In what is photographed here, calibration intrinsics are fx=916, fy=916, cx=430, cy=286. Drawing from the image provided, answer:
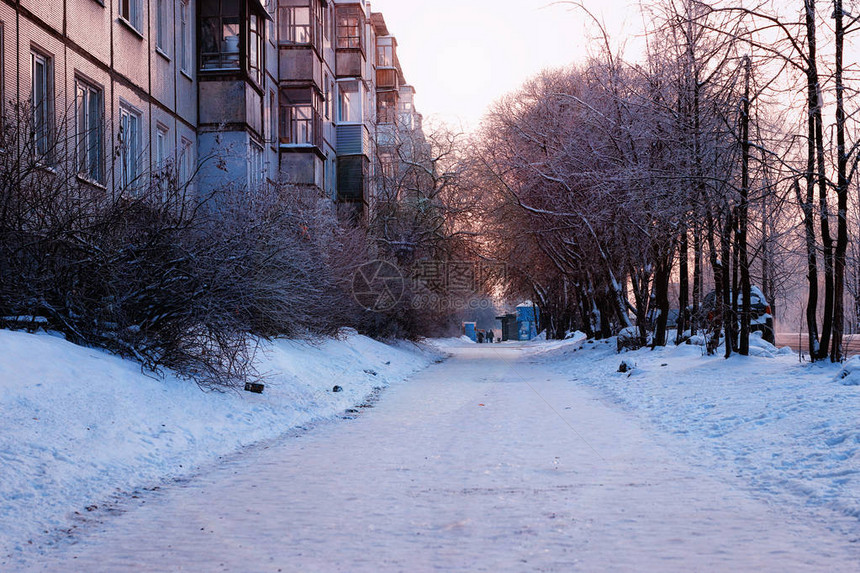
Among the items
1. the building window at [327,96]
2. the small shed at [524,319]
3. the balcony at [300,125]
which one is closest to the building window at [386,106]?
the building window at [327,96]

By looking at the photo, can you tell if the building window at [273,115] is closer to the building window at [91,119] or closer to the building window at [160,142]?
the building window at [160,142]

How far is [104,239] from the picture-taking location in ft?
37.4

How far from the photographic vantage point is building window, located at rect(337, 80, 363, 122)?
41781 mm

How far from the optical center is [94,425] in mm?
8656

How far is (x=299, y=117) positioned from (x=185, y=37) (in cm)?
1040

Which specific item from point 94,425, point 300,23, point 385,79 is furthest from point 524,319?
point 94,425

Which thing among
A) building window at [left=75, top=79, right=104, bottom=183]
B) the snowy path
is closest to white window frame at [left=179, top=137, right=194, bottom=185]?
building window at [left=75, top=79, right=104, bottom=183]

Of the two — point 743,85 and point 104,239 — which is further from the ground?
point 743,85

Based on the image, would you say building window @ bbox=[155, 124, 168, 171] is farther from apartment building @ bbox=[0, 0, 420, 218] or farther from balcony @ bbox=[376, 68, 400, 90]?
balcony @ bbox=[376, 68, 400, 90]

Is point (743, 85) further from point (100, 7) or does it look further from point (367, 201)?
point (367, 201)

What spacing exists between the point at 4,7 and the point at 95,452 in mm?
8808

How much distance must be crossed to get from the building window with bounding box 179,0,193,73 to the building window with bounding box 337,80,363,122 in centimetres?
1832

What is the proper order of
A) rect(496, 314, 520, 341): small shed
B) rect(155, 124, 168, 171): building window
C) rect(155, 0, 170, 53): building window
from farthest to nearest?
1. rect(496, 314, 520, 341): small shed
2. rect(155, 0, 170, 53): building window
3. rect(155, 124, 168, 171): building window

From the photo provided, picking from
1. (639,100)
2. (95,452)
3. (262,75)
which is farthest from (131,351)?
(262,75)
